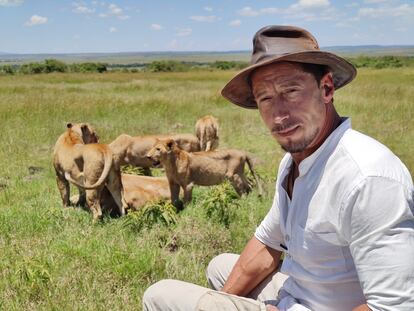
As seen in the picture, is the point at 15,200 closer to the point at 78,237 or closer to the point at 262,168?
the point at 78,237

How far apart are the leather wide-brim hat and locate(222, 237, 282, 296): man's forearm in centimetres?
112

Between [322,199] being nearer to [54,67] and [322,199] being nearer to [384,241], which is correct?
[384,241]

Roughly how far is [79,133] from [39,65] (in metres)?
63.0

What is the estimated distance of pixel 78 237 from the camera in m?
5.50

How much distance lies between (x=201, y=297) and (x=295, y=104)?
113cm

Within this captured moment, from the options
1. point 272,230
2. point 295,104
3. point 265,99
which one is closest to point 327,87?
point 295,104

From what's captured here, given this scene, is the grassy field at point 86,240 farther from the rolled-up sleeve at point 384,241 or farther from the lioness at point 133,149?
the rolled-up sleeve at point 384,241

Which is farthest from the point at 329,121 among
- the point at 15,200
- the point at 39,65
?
the point at 39,65

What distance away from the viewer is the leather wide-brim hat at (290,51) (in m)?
2.31

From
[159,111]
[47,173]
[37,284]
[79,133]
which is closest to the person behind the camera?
[37,284]

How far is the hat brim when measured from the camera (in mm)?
2312

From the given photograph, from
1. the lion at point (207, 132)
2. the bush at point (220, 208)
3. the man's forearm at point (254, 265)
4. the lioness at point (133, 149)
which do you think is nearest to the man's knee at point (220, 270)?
the man's forearm at point (254, 265)

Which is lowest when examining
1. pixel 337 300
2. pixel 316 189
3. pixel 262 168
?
pixel 262 168

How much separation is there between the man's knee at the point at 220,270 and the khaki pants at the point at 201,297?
11.6 inches
